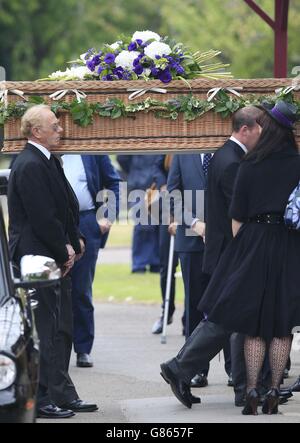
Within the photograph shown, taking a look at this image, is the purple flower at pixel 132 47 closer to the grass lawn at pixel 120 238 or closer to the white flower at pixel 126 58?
the white flower at pixel 126 58

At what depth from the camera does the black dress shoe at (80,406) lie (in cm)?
874

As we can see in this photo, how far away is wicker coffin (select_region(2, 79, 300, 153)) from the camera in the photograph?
29.5ft

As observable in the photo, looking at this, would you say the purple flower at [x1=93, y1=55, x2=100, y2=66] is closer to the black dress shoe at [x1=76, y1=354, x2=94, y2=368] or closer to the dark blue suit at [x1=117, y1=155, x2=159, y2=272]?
the black dress shoe at [x1=76, y1=354, x2=94, y2=368]

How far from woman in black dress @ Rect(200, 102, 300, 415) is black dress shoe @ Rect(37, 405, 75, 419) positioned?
1210mm

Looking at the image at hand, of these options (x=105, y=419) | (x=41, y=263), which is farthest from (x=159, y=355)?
(x=41, y=263)

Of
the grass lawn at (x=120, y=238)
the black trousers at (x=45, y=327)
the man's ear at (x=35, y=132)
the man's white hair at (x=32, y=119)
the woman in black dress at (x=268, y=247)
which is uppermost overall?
the man's white hair at (x=32, y=119)

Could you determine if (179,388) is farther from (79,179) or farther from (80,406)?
(79,179)

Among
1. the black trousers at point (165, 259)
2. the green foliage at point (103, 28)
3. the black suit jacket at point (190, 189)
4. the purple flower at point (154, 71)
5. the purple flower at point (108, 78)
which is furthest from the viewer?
the green foliage at point (103, 28)

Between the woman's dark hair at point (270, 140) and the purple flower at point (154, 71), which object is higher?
the purple flower at point (154, 71)

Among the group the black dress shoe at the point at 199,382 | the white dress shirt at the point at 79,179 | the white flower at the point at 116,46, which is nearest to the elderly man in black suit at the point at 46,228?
Answer: the white flower at the point at 116,46

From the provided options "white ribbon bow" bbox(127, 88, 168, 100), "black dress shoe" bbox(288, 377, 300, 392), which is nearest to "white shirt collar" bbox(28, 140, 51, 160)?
→ "white ribbon bow" bbox(127, 88, 168, 100)

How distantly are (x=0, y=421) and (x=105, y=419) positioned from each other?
2335 millimetres

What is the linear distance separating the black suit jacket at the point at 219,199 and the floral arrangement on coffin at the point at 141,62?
643 millimetres

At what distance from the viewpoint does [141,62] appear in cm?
902
